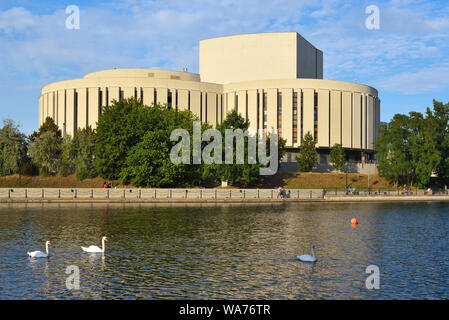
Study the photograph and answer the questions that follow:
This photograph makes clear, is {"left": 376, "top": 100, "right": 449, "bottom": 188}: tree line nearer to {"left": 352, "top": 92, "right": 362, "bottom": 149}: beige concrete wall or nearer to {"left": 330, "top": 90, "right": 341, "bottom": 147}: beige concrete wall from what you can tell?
{"left": 330, "top": 90, "right": 341, "bottom": 147}: beige concrete wall

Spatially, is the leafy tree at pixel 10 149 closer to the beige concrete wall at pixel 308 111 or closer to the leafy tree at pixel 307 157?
the leafy tree at pixel 307 157

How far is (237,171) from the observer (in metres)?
73.9

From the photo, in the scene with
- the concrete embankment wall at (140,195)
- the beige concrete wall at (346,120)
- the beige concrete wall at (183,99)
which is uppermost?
the beige concrete wall at (183,99)

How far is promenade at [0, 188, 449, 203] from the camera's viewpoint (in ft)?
189

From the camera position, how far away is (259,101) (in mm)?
109750

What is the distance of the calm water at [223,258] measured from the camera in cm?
1653

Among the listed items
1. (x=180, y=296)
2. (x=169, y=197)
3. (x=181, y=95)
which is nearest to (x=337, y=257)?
(x=180, y=296)

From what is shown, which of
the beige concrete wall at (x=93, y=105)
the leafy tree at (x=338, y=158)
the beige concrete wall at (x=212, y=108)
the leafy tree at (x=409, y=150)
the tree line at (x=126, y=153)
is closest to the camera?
the tree line at (x=126, y=153)

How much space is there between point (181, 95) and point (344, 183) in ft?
141

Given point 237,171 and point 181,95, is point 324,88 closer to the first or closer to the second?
point 181,95
